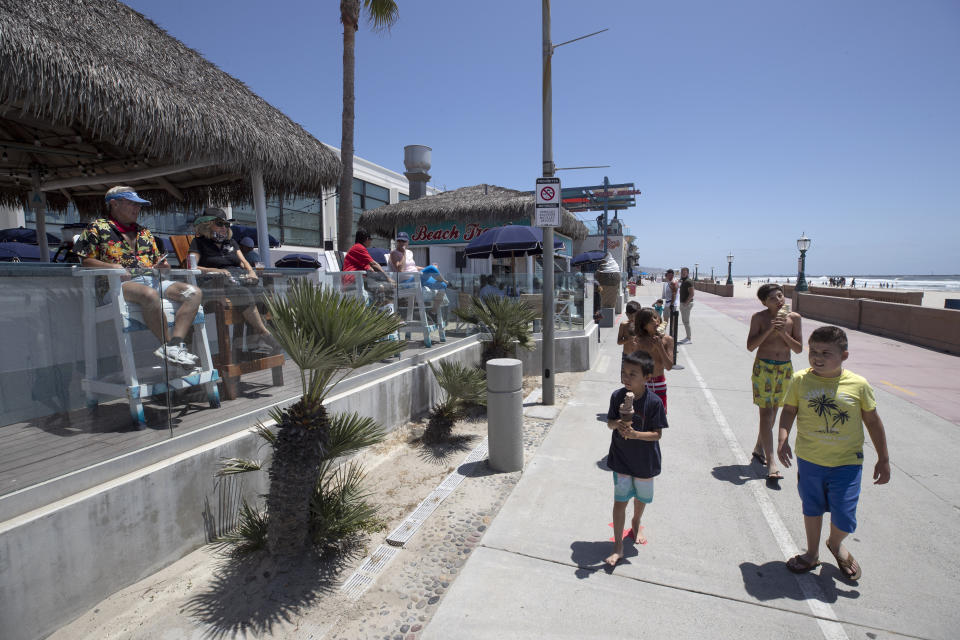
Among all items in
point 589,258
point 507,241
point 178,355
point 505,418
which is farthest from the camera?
point 589,258

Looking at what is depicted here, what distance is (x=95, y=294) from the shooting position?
3.15 metres

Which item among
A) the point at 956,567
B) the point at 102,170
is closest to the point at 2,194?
the point at 102,170

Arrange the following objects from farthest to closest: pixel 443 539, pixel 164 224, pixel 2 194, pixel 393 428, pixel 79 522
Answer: pixel 164 224, pixel 2 194, pixel 393 428, pixel 443 539, pixel 79 522

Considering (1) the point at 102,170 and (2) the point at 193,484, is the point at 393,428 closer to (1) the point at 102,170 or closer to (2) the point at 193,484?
(2) the point at 193,484

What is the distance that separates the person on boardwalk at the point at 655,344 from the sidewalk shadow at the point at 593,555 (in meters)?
1.58

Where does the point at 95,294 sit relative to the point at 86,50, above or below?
below

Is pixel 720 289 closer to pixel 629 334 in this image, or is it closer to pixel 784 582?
pixel 629 334

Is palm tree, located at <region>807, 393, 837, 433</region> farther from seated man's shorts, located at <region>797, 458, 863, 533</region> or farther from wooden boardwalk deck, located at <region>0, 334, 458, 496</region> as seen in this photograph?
wooden boardwalk deck, located at <region>0, 334, 458, 496</region>

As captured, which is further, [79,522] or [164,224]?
[164,224]

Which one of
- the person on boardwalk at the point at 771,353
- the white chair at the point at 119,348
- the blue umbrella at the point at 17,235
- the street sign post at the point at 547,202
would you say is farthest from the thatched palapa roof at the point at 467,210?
the white chair at the point at 119,348

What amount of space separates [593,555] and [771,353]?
106 inches

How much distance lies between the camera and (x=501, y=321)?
751 centimetres

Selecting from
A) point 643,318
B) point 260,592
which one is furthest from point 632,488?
point 260,592

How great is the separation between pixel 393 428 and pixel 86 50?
5239 mm
